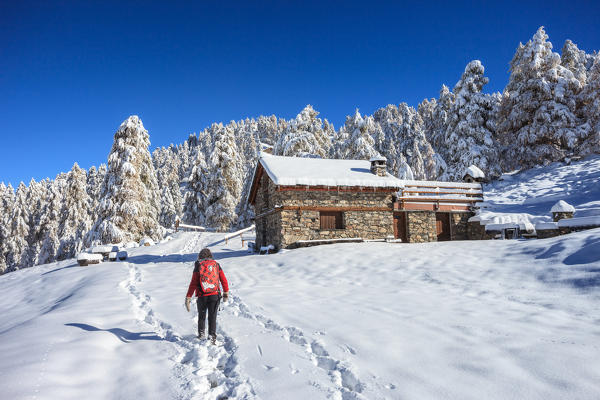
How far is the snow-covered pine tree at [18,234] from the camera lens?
135 ft

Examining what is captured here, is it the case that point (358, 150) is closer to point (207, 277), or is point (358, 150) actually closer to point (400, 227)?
point (400, 227)

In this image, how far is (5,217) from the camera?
152 feet

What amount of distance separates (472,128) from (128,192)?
1178 inches

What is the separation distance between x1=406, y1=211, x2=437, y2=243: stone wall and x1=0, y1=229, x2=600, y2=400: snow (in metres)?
7.98

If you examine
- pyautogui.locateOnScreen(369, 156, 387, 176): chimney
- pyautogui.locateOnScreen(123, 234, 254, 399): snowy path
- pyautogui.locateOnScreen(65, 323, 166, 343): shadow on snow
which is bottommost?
pyautogui.locateOnScreen(123, 234, 254, 399): snowy path

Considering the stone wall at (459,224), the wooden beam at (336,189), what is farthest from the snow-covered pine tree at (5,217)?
the stone wall at (459,224)

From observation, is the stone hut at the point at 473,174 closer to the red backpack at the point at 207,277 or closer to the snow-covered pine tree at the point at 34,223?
the red backpack at the point at 207,277

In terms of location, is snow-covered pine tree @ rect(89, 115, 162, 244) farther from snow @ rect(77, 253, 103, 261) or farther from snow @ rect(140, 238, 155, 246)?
snow @ rect(77, 253, 103, 261)

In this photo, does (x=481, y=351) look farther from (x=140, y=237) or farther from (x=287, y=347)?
(x=140, y=237)

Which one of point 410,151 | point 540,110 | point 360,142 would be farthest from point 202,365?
point 410,151

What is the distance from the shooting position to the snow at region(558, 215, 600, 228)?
11859 mm

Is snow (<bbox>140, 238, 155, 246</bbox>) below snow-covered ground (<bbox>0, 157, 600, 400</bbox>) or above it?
above

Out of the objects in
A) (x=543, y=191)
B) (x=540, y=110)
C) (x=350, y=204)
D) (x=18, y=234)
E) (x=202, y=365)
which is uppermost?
(x=540, y=110)

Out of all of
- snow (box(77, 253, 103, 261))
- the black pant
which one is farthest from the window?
snow (box(77, 253, 103, 261))
